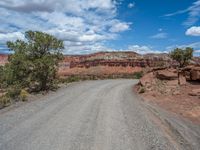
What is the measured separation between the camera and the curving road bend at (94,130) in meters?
8.34

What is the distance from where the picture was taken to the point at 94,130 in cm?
1004

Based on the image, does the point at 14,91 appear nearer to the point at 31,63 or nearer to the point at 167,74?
the point at 31,63

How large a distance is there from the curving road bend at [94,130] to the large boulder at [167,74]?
32.5ft

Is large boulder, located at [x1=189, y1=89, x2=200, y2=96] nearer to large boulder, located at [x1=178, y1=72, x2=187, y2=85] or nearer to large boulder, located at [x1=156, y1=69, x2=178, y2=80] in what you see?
large boulder, located at [x1=178, y1=72, x2=187, y2=85]

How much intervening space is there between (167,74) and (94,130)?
51.6 ft

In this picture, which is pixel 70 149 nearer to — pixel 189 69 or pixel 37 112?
pixel 37 112

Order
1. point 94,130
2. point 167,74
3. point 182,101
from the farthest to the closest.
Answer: point 167,74 → point 182,101 → point 94,130

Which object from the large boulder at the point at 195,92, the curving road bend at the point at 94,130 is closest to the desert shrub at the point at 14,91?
the curving road bend at the point at 94,130

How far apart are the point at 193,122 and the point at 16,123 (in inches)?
314

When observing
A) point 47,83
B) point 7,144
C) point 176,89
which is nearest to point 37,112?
point 7,144

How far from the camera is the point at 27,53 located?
24500mm

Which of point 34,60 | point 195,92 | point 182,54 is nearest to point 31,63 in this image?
point 34,60

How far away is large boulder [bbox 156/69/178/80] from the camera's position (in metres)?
23.8

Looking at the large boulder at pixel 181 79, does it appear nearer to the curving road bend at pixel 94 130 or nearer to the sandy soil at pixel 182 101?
the sandy soil at pixel 182 101
